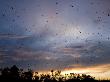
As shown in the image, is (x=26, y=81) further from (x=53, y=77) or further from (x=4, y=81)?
(x=53, y=77)

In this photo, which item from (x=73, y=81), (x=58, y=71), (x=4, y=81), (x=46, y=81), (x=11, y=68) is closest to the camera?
(x=4, y=81)

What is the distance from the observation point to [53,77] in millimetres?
124688

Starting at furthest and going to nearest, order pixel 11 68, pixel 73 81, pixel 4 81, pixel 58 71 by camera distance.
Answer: pixel 11 68 → pixel 58 71 → pixel 73 81 → pixel 4 81

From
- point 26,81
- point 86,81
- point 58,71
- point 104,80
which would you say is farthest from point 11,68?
point 104,80

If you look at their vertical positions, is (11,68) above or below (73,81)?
above

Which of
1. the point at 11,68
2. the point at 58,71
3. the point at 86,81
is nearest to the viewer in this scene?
the point at 86,81

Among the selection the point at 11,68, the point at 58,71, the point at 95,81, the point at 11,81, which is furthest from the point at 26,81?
the point at 11,68

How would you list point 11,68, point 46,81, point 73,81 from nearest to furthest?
point 73,81 → point 46,81 → point 11,68

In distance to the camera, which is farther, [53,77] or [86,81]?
[53,77]

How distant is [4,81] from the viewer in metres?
86.3

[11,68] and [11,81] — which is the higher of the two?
[11,68]

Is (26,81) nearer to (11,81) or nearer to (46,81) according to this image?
(11,81)

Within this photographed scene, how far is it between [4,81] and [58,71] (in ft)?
183

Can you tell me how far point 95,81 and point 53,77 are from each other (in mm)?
33605
